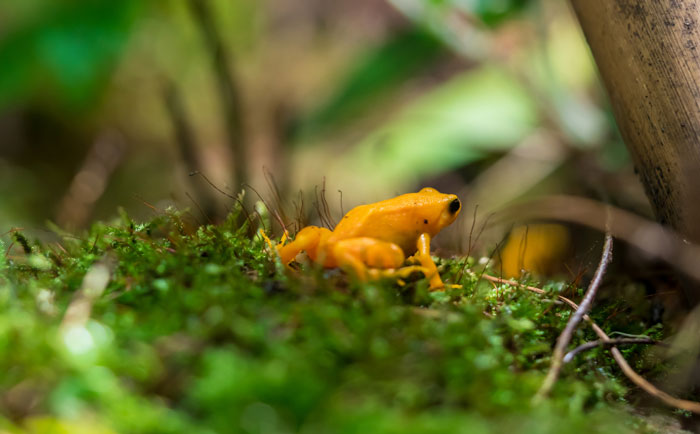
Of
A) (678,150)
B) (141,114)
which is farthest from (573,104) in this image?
(141,114)

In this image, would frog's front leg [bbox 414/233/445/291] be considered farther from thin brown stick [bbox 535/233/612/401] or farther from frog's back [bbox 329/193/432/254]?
thin brown stick [bbox 535/233/612/401]

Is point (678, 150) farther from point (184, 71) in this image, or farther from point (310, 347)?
point (184, 71)

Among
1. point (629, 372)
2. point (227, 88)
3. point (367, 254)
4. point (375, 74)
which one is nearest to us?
point (629, 372)

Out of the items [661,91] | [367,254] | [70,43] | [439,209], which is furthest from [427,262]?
[70,43]

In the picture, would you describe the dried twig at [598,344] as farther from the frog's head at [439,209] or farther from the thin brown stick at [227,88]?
the thin brown stick at [227,88]

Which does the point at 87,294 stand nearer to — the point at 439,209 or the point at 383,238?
the point at 383,238
